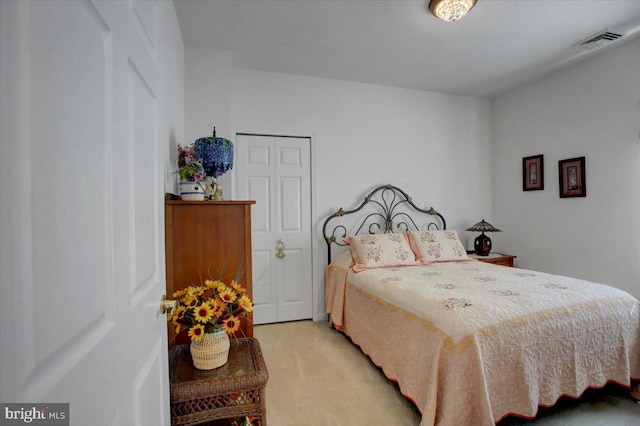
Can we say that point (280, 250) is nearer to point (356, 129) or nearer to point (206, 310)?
point (356, 129)

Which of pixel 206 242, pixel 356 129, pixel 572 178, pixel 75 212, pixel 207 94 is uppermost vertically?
pixel 207 94

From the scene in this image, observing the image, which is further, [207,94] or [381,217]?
[381,217]

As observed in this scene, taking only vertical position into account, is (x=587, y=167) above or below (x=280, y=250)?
above

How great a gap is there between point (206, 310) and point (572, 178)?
3.78 meters

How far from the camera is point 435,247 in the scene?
3078 mm

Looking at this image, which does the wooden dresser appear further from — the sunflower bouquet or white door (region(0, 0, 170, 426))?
white door (region(0, 0, 170, 426))

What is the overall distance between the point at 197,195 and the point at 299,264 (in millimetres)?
1844

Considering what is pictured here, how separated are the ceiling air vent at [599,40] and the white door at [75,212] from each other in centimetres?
349

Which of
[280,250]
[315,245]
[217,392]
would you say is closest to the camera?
[217,392]

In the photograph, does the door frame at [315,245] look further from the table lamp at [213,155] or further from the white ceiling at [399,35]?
the table lamp at [213,155]

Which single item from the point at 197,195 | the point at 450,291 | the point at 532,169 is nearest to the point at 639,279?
the point at 532,169

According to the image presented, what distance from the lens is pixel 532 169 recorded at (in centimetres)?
353

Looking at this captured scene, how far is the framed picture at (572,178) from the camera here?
9.87 ft

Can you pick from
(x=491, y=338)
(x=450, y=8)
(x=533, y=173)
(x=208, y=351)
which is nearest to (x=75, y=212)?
(x=208, y=351)
